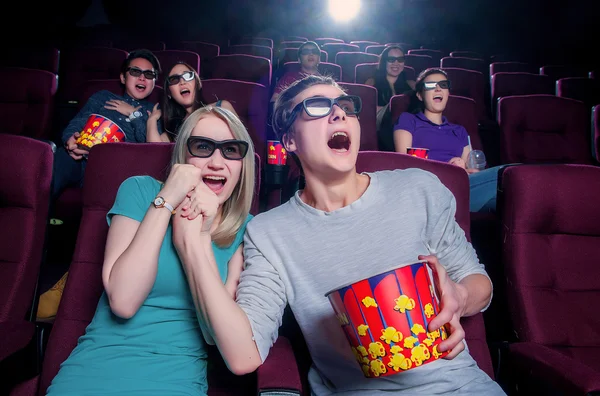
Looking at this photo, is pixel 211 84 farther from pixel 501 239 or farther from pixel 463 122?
pixel 501 239

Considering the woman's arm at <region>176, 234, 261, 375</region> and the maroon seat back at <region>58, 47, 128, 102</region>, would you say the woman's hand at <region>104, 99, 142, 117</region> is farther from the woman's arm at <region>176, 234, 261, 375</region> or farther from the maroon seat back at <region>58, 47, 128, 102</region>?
the woman's arm at <region>176, 234, 261, 375</region>

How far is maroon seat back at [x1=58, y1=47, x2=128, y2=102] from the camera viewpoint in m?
3.56

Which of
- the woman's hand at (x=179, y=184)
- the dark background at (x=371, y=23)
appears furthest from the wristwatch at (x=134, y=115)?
the dark background at (x=371, y=23)

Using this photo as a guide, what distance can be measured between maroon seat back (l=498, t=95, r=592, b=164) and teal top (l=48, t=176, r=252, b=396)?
7.65ft

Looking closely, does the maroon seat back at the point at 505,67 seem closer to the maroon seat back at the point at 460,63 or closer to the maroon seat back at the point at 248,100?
the maroon seat back at the point at 460,63

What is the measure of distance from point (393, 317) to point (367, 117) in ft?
7.07

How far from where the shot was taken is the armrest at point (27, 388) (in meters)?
1.01

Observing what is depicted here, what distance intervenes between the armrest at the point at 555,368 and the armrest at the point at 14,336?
1.10 meters

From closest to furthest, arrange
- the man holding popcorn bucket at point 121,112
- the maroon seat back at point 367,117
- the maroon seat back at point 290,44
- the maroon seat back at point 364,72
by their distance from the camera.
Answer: the man holding popcorn bucket at point 121,112
the maroon seat back at point 367,117
the maroon seat back at point 364,72
the maroon seat back at point 290,44

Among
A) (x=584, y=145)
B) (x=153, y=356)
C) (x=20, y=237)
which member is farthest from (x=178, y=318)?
(x=584, y=145)

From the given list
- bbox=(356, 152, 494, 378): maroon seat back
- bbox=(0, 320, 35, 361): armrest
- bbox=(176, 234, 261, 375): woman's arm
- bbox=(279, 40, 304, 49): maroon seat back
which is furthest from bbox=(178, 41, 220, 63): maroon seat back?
bbox=(176, 234, 261, 375): woman's arm

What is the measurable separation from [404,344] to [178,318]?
1.90 feet

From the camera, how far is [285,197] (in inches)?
79.6

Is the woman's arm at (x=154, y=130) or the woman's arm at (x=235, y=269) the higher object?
the woman's arm at (x=154, y=130)
